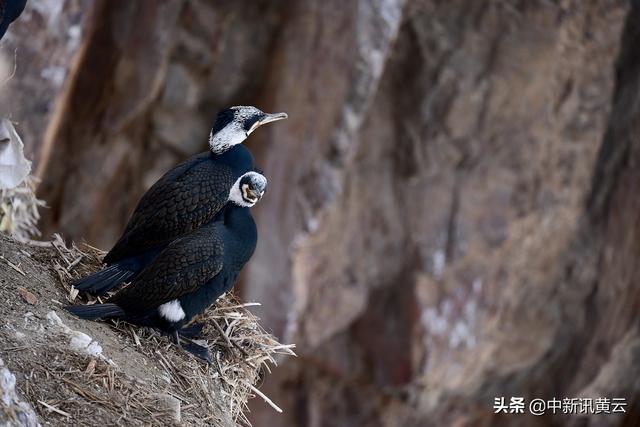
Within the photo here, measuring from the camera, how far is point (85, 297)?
10.9 ft

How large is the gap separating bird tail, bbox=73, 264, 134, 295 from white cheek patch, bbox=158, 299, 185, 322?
0.60ft

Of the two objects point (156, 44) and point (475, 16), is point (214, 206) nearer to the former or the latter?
point (156, 44)

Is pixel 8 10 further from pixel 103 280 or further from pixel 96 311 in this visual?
pixel 96 311

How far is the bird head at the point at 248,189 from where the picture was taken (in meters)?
3.36

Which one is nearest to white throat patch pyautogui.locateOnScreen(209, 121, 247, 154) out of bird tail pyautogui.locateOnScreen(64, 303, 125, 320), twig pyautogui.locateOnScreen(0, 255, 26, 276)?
bird tail pyautogui.locateOnScreen(64, 303, 125, 320)

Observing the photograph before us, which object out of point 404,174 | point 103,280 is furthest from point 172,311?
point 404,174

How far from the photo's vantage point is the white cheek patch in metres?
3.28

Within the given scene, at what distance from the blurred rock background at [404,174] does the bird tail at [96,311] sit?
10.4 feet

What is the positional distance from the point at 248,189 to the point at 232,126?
12.2 inches

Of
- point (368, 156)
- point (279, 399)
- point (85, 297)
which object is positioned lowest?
point (279, 399)

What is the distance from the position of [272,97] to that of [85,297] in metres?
3.65

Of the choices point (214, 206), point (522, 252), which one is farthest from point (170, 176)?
point (522, 252)

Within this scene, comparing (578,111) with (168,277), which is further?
(578,111)

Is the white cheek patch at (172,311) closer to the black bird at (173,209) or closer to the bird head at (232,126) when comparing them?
the black bird at (173,209)
